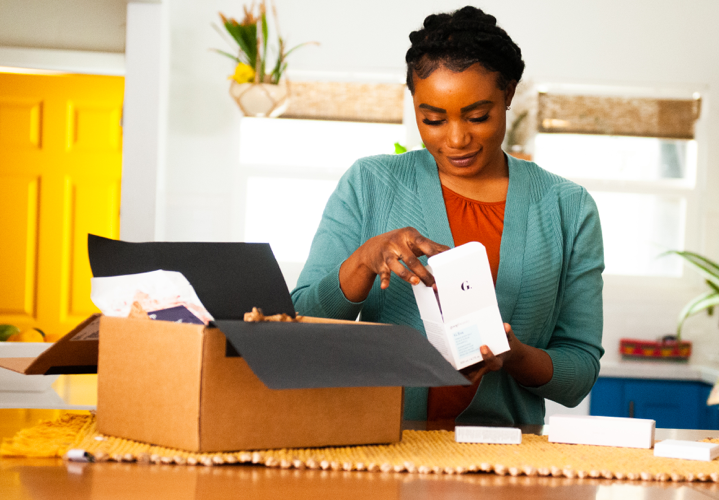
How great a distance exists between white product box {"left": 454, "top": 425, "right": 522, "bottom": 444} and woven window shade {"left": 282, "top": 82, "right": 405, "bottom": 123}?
3019 mm

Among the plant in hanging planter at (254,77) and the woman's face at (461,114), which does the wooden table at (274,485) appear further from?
the plant in hanging planter at (254,77)

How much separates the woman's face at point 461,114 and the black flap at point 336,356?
1.38 ft

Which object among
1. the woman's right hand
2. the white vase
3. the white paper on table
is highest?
the white vase

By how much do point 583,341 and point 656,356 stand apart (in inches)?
105

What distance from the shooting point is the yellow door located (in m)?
3.56

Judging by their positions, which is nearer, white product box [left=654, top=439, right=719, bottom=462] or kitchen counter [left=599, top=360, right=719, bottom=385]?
white product box [left=654, top=439, right=719, bottom=462]

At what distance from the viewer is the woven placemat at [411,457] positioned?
0.70m

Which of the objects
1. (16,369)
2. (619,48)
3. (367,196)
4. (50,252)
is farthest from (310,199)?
(16,369)

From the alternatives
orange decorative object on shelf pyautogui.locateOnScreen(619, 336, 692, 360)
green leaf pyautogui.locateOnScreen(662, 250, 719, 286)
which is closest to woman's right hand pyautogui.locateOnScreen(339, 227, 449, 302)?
→ green leaf pyautogui.locateOnScreen(662, 250, 719, 286)

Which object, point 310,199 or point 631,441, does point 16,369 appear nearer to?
point 631,441

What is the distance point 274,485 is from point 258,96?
9.15ft

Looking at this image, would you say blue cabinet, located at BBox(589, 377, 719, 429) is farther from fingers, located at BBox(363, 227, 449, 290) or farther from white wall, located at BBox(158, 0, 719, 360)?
fingers, located at BBox(363, 227, 449, 290)

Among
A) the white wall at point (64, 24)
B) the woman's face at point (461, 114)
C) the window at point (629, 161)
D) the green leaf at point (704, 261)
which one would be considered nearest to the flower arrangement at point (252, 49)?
the white wall at point (64, 24)

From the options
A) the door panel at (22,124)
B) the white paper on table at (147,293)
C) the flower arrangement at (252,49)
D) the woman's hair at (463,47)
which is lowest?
the white paper on table at (147,293)
